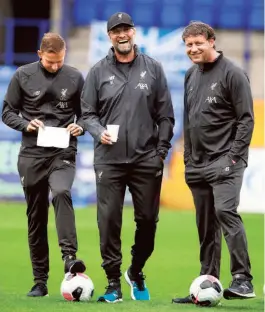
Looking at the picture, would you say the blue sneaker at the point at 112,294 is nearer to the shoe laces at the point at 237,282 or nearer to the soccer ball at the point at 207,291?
the soccer ball at the point at 207,291

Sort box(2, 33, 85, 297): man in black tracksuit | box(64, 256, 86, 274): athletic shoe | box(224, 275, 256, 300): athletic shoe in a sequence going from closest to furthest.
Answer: box(224, 275, 256, 300): athletic shoe
box(64, 256, 86, 274): athletic shoe
box(2, 33, 85, 297): man in black tracksuit

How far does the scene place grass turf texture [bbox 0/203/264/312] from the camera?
28.2 feet

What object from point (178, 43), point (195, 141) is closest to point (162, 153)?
point (195, 141)

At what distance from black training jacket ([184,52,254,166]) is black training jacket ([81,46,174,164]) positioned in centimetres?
35

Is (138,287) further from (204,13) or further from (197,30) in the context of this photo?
(204,13)

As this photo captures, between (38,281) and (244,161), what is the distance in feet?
7.28

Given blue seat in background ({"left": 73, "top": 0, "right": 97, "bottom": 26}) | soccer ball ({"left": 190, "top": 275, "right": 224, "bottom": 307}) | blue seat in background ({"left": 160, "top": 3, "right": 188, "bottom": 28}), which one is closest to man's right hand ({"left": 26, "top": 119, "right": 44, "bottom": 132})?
soccer ball ({"left": 190, "top": 275, "right": 224, "bottom": 307})

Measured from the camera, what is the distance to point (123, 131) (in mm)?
9055

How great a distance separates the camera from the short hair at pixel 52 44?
9.23 m

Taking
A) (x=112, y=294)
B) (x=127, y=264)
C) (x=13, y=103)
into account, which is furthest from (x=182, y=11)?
(x=112, y=294)

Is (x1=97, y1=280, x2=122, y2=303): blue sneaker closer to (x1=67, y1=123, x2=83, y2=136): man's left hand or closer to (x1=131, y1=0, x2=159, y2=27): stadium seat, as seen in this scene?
(x1=67, y1=123, x2=83, y2=136): man's left hand

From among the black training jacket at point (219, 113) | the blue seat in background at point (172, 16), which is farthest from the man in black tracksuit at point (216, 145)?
the blue seat in background at point (172, 16)

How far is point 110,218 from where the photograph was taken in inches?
357

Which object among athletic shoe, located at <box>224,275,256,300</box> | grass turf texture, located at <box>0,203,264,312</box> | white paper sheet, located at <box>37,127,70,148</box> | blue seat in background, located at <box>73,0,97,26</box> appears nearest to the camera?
athletic shoe, located at <box>224,275,256,300</box>
